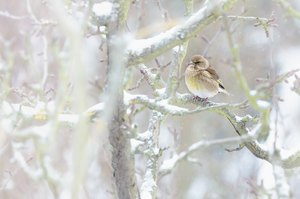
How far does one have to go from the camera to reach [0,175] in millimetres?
8805

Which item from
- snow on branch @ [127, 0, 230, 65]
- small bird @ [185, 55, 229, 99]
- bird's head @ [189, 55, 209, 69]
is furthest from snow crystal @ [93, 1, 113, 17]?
bird's head @ [189, 55, 209, 69]

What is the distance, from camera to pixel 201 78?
5.70 metres

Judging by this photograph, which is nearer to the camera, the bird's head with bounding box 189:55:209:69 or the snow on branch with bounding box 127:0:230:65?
the snow on branch with bounding box 127:0:230:65

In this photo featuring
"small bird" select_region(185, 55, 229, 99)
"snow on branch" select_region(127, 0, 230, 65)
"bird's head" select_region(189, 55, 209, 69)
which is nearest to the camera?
"snow on branch" select_region(127, 0, 230, 65)

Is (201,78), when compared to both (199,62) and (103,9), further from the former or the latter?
(103,9)

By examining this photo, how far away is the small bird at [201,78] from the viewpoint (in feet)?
18.3

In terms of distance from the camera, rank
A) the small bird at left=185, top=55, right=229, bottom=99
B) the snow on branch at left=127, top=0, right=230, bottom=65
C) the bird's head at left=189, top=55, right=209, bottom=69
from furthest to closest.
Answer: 1. the bird's head at left=189, top=55, right=209, bottom=69
2. the small bird at left=185, top=55, right=229, bottom=99
3. the snow on branch at left=127, top=0, right=230, bottom=65

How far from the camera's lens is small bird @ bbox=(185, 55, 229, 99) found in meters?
5.57

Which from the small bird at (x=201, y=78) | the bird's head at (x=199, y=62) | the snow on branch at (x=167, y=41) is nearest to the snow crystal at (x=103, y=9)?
the snow on branch at (x=167, y=41)

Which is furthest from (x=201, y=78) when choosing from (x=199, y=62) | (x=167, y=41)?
(x=167, y=41)

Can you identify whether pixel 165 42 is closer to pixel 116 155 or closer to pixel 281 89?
pixel 116 155

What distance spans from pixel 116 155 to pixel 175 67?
108cm

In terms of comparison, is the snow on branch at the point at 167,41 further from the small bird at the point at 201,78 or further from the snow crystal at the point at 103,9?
the small bird at the point at 201,78

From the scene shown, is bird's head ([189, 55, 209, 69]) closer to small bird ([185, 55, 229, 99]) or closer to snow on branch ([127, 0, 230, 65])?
small bird ([185, 55, 229, 99])
